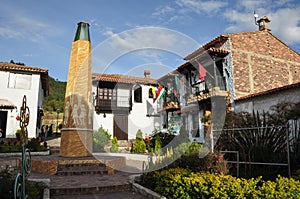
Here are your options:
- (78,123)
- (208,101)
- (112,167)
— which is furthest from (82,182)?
(208,101)

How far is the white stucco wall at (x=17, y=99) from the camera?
17.9m

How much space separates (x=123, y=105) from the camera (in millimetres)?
23656

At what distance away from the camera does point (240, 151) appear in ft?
24.7

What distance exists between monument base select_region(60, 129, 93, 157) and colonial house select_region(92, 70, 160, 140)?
12770 mm

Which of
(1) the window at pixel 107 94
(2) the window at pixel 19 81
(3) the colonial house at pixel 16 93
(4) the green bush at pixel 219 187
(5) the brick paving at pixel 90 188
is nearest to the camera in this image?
(4) the green bush at pixel 219 187

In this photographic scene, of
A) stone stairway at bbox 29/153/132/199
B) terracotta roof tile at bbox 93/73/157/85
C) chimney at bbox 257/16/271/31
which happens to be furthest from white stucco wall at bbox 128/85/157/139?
stone stairway at bbox 29/153/132/199

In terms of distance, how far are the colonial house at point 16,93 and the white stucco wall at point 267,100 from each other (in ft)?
50.9

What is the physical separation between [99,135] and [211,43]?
11.0 metres

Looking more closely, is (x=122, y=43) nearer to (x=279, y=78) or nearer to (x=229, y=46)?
(x=229, y=46)

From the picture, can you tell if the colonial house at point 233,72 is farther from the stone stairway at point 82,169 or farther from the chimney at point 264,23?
the stone stairway at point 82,169

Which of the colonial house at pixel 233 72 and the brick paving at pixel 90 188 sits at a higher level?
the colonial house at pixel 233 72

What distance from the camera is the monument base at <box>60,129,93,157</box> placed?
380 inches

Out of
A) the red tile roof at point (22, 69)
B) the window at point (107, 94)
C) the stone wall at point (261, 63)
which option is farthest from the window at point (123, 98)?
the stone wall at point (261, 63)

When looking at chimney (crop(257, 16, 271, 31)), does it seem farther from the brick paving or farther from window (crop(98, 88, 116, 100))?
the brick paving
